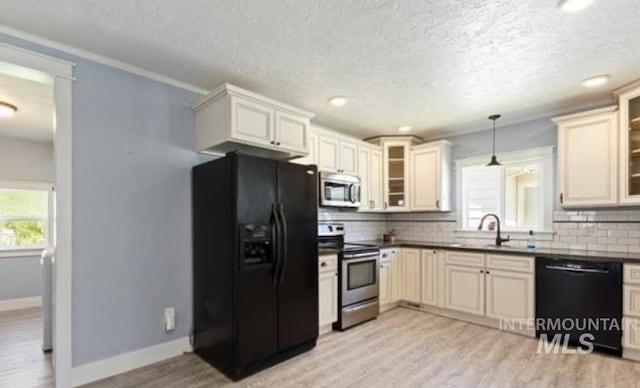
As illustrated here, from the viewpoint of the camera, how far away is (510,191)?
420cm

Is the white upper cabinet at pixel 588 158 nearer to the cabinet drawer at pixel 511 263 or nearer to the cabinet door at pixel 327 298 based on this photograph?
the cabinet drawer at pixel 511 263

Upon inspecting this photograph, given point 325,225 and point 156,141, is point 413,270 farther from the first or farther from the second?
point 156,141

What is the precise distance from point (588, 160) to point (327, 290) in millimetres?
2916

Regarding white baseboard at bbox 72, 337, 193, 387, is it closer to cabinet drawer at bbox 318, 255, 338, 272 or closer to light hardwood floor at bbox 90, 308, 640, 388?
light hardwood floor at bbox 90, 308, 640, 388

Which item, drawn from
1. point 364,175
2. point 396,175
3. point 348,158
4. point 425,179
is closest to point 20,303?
point 348,158

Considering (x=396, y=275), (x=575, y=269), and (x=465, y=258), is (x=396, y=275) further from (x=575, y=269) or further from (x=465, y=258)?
(x=575, y=269)

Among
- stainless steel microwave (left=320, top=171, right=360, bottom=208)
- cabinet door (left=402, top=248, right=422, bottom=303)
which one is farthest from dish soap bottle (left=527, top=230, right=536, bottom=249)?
stainless steel microwave (left=320, top=171, right=360, bottom=208)

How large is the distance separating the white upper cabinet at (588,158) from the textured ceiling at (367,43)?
0.26 meters

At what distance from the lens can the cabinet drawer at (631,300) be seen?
9.04ft

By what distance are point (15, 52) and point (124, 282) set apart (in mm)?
1761

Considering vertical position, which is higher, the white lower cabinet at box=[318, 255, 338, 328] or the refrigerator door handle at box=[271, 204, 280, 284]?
the refrigerator door handle at box=[271, 204, 280, 284]

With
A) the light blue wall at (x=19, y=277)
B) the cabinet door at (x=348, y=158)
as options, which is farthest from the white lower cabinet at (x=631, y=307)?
the light blue wall at (x=19, y=277)

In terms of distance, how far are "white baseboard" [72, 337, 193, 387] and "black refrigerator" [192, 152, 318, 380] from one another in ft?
0.51

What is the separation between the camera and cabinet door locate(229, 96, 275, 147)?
271 cm
